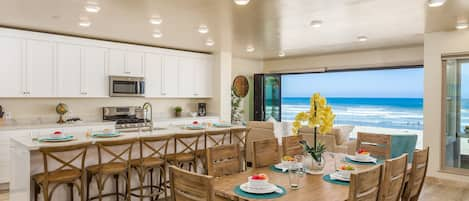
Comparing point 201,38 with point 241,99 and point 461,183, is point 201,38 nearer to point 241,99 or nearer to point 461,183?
point 241,99

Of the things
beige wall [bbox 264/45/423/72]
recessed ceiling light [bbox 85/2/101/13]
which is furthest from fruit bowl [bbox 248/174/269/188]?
beige wall [bbox 264/45/423/72]

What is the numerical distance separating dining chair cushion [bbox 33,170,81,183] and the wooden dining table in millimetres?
1528

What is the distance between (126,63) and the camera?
624cm

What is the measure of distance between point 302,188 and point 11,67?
487 cm

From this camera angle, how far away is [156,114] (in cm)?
718

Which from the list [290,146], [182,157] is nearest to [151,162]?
[182,157]

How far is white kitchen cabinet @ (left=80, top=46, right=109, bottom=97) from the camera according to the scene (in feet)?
18.7

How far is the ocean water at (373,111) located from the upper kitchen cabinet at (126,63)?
495 centimetres

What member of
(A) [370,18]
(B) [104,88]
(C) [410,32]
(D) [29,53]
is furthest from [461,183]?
(D) [29,53]

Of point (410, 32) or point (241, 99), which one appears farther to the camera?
point (241, 99)

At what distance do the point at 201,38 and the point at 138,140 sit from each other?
2847 mm

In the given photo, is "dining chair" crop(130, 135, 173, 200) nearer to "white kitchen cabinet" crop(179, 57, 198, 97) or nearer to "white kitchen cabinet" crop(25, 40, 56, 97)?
"white kitchen cabinet" crop(25, 40, 56, 97)

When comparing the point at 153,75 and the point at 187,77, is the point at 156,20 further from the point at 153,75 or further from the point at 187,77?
the point at 187,77

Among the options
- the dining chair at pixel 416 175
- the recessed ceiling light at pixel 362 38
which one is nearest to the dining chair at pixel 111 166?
the dining chair at pixel 416 175
